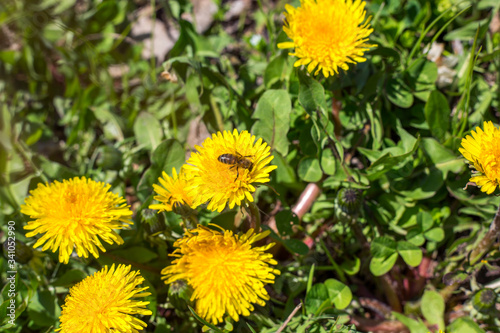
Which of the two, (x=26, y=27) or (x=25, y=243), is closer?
(x=25, y=243)

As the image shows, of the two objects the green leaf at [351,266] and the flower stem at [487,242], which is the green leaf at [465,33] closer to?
the flower stem at [487,242]

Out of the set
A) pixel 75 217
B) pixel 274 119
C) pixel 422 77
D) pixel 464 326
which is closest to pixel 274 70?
pixel 274 119

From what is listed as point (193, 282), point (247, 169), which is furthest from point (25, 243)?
point (247, 169)

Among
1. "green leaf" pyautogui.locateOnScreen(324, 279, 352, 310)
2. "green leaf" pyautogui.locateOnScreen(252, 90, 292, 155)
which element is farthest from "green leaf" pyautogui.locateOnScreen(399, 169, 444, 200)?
"green leaf" pyautogui.locateOnScreen(252, 90, 292, 155)

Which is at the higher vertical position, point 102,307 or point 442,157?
point 102,307

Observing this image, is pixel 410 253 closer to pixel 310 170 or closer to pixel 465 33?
pixel 310 170

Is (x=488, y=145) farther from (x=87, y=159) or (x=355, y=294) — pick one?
(x=87, y=159)
